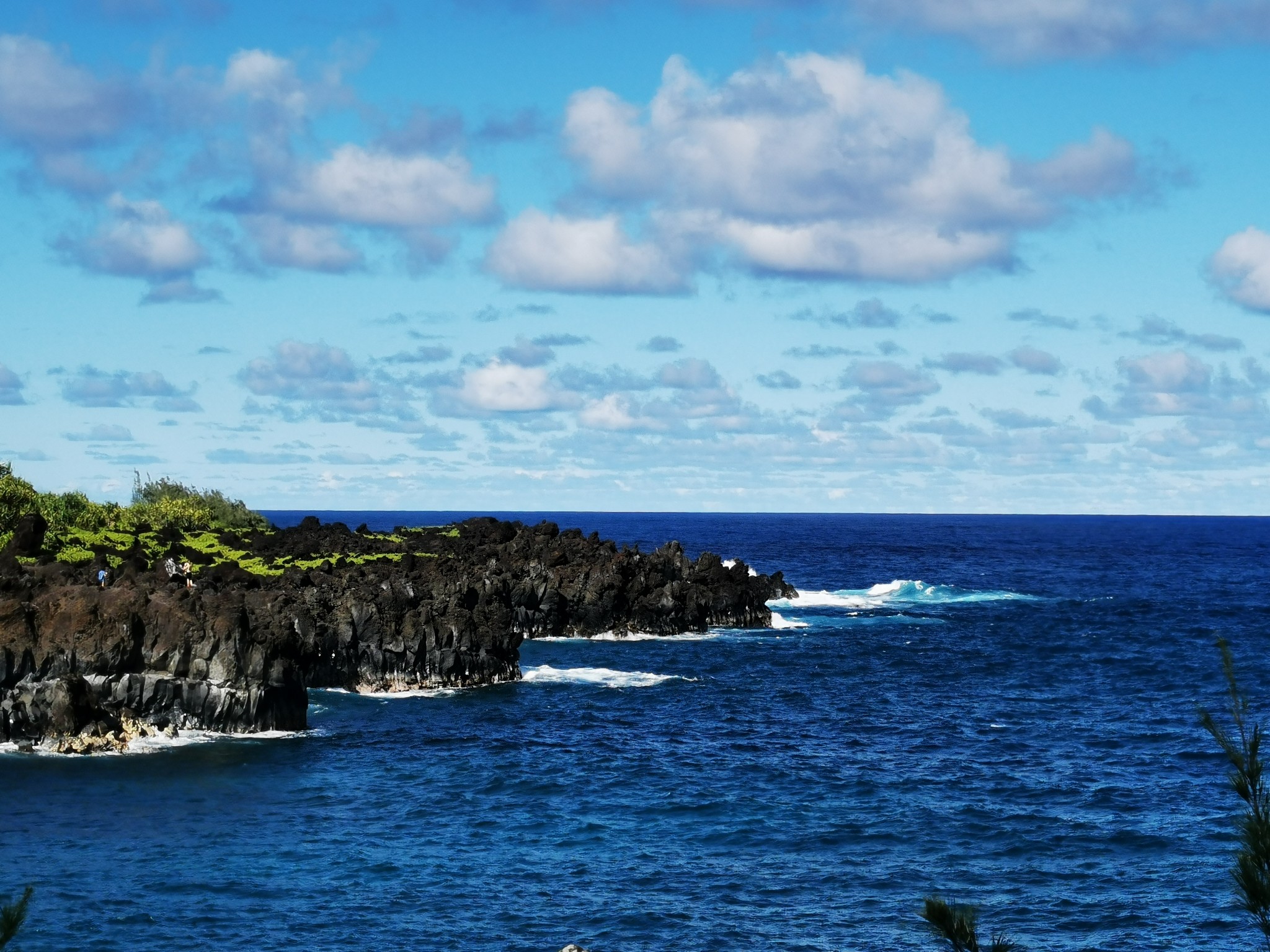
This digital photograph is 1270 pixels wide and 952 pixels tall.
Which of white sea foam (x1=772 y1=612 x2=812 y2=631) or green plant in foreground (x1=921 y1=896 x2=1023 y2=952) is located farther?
white sea foam (x1=772 y1=612 x2=812 y2=631)

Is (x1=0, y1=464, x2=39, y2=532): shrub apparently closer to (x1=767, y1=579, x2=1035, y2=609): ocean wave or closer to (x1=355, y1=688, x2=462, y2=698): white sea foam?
(x1=355, y1=688, x2=462, y2=698): white sea foam

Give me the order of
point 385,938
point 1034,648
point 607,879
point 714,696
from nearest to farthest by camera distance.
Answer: point 385,938, point 607,879, point 714,696, point 1034,648

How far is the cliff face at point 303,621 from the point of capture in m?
59.2

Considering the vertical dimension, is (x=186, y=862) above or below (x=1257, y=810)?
below

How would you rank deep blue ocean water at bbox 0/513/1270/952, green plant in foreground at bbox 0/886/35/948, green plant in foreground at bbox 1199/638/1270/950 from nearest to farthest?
green plant in foreground at bbox 1199/638/1270/950 < green plant in foreground at bbox 0/886/35/948 < deep blue ocean water at bbox 0/513/1270/952

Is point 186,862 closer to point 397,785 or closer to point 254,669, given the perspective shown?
point 397,785

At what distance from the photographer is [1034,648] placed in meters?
97.8

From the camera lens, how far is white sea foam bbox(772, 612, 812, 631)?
361 feet

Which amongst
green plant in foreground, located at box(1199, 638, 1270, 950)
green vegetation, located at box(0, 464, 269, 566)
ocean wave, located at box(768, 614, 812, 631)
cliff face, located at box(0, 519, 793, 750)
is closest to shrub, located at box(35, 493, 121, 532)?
green vegetation, located at box(0, 464, 269, 566)

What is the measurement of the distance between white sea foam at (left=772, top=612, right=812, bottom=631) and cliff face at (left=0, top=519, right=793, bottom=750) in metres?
1.53

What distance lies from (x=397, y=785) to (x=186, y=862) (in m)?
11.5

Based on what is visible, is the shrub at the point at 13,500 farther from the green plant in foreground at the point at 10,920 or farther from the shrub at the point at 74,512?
the green plant in foreground at the point at 10,920

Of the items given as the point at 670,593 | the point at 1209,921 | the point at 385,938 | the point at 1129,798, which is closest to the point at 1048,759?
the point at 1129,798

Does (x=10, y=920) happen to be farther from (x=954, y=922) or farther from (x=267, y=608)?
(x=267, y=608)
